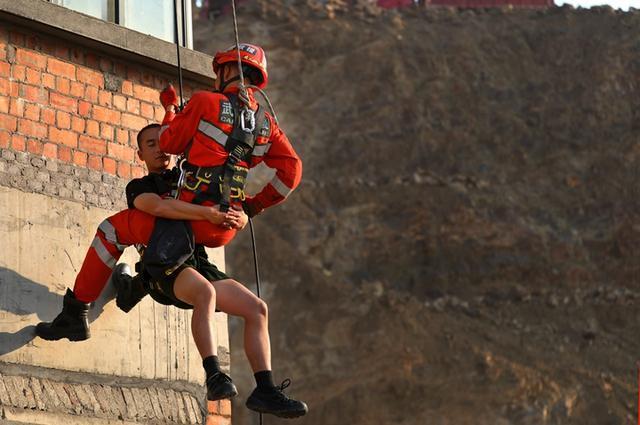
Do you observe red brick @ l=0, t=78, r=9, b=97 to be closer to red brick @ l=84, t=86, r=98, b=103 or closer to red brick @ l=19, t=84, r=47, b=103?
red brick @ l=19, t=84, r=47, b=103

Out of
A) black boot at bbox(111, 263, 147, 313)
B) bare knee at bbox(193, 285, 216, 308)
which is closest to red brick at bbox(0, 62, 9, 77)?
black boot at bbox(111, 263, 147, 313)

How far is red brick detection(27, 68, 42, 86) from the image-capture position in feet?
25.8

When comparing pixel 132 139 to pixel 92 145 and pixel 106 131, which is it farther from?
pixel 92 145

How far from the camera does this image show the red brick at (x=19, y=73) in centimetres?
778

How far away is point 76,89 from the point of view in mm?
8133

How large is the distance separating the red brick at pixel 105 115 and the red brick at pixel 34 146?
506mm

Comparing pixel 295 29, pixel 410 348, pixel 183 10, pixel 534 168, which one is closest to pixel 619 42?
pixel 534 168

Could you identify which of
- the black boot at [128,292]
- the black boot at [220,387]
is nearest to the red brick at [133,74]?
the black boot at [128,292]

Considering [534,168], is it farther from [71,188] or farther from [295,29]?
[71,188]

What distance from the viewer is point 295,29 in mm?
52219

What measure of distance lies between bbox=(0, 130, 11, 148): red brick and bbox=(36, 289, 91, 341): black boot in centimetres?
94

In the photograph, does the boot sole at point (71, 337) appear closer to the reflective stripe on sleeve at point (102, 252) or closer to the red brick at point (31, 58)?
the reflective stripe on sleeve at point (102, 252)

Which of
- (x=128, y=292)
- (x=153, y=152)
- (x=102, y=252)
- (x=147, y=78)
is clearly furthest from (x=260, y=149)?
(x=147, y=78)

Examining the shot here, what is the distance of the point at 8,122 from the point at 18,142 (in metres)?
0.13
